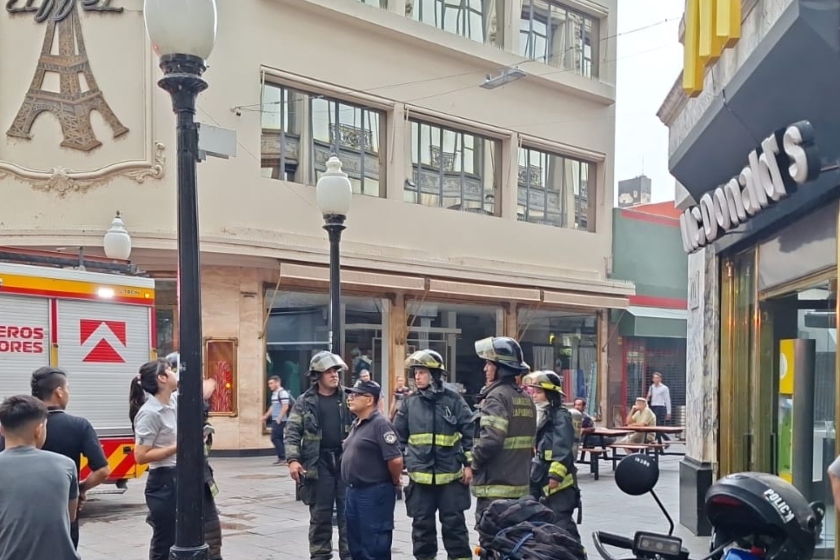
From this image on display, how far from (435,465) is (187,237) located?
2.87 metres

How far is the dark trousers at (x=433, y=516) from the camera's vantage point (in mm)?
6785

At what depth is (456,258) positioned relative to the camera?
811 inches

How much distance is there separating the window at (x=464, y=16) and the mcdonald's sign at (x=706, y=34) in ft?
45.2

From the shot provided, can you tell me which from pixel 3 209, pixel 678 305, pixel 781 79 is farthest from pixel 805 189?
pixel 678 305

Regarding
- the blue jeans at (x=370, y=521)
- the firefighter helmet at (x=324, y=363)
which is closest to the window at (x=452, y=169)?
Result: the firefighter helmet at (x=324, y=363)

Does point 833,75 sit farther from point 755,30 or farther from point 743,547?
point 743,547

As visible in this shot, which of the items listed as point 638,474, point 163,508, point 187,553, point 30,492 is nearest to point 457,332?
point 163,508

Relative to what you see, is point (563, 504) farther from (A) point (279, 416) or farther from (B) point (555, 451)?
(A) point (279, 416)

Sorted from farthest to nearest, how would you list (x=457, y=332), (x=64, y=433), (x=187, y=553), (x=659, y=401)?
(x=457, y=332) < (x=659, y=401) < (x=64, y=433) < (x=187, y=553)

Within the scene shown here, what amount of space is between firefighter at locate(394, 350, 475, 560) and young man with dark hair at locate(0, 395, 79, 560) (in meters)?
3.19

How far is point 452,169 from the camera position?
21.2m

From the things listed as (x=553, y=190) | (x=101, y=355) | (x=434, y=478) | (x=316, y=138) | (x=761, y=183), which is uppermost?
(x=316, y=138)

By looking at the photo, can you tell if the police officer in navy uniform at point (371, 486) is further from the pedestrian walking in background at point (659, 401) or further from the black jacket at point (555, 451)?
the pedestrian walking in background at point (659, 401)

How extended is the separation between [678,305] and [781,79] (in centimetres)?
2203
